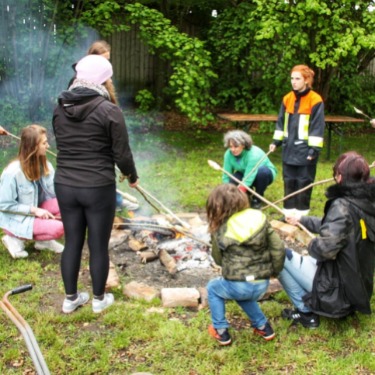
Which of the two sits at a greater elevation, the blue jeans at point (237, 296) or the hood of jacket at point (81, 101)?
the hood of jacket at point (81, 101)

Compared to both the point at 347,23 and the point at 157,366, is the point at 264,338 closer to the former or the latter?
the point at 157,366

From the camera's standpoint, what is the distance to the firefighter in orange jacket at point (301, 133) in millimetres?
5340

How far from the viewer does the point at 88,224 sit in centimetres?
353

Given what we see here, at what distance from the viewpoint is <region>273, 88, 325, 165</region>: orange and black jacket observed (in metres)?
5.34

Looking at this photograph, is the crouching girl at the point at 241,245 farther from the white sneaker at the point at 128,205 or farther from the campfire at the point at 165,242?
the white sneaker at the point at 128,205

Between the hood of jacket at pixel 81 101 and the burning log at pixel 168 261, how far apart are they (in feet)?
5.50

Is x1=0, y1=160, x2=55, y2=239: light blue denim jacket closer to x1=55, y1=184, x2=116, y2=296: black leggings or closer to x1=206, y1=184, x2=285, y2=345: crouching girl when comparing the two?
x1=55, y1=184, x2=116, y2=296: black leggings

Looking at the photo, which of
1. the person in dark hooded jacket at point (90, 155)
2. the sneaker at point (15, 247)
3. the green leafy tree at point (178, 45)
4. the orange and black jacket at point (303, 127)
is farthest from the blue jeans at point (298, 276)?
the green leafy tree at point (178, 45)

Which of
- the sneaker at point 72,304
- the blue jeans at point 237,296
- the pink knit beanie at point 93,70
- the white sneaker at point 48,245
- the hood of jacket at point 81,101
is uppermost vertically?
the pink knit beanie at point 93,70

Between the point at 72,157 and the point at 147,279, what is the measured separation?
1.42m

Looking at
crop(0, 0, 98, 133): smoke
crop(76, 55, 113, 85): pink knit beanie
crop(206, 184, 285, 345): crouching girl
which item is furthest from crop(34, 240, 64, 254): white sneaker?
crop(0, 0, 98, 133): smoke

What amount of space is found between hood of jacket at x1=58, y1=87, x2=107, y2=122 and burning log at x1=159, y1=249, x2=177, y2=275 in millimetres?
1676

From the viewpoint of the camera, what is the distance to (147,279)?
4.35 m

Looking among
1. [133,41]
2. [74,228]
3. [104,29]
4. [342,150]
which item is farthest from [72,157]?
[133,41]
